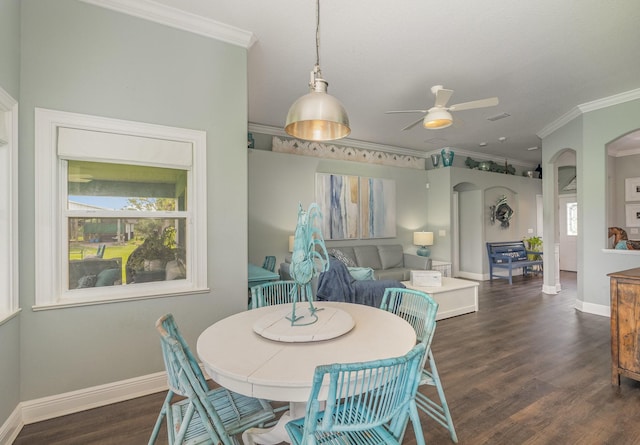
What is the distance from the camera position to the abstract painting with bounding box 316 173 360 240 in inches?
219

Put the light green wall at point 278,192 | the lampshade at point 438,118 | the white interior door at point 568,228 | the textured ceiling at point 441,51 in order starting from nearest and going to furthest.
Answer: the textured ceiling at point 441,51 < the lampshade at point 438,118 < the light green wall at point 278,192 < the white interior door at point 568,228

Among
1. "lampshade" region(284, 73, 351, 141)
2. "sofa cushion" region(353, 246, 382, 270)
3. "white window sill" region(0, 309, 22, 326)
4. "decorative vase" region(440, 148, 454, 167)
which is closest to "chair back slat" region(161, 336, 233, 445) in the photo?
"lampshade" region(284, 73, 351, 141)

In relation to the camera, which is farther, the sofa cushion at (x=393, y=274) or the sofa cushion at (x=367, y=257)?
the sofa cushion at (x=367, y=257)

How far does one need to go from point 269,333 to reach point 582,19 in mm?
3431

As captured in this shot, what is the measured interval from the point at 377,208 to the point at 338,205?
3.05 ft

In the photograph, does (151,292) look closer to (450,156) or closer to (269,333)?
(269,333)

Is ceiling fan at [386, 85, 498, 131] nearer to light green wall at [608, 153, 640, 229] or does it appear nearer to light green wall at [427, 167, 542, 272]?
light green wall at [427, 167, 542, 272]

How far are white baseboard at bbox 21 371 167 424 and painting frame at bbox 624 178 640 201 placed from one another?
9.23 meters

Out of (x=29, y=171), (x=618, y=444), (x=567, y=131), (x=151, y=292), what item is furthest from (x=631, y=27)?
(x=29, y=171)

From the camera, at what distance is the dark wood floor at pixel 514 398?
1.91m

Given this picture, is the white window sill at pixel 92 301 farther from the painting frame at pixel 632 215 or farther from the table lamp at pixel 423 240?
the painting frame at pixel 632 215

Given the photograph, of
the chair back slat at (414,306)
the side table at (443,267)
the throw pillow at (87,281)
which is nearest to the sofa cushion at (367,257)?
the side table at (443,267)

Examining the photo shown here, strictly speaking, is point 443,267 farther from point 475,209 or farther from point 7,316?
point 7,316

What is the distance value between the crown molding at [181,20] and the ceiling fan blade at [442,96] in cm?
184
